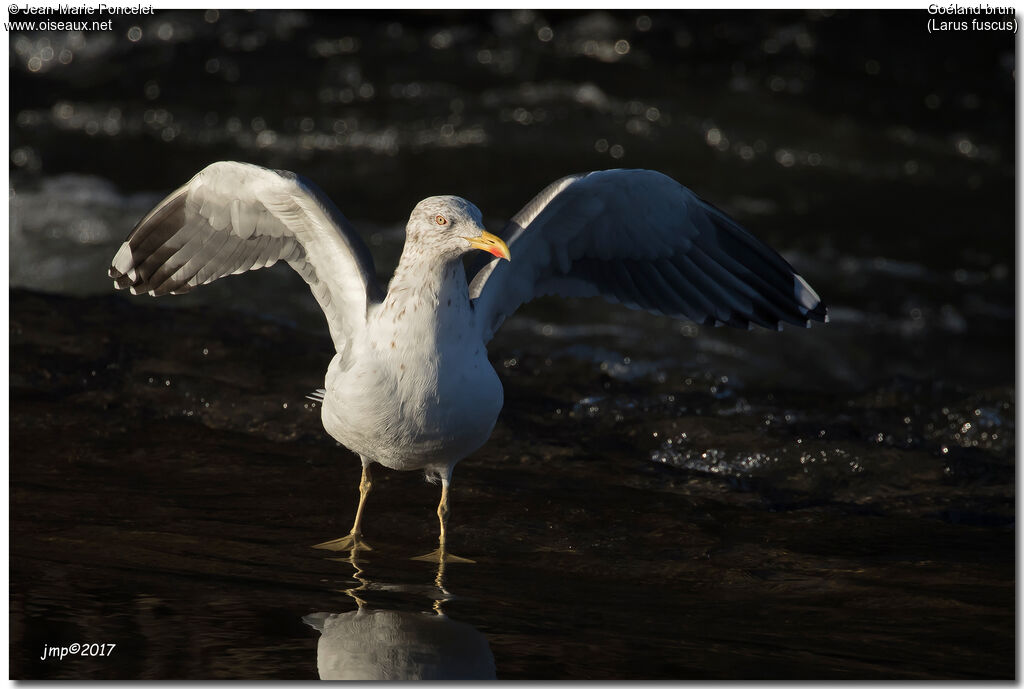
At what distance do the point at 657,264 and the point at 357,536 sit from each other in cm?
202

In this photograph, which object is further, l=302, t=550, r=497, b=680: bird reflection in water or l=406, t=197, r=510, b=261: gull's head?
l=406, t=197, r=510, b=261: gull's head

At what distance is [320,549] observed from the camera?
188 inches

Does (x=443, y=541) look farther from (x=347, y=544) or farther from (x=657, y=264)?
(x=657, y=264)

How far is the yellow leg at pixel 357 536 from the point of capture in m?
4.80

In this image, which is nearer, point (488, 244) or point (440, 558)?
point (488, 244)

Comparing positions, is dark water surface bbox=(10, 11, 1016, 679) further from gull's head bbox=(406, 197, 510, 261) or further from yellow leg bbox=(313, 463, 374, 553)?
gull's head bbox=(406, 197, 510, 261)

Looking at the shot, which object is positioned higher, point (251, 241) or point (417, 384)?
point (251, 241)

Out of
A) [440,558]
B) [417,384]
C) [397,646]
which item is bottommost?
[397,646]

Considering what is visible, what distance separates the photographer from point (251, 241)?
552cm

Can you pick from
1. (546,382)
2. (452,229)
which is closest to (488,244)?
(452,229)

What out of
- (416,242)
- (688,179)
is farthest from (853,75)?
(416,242)

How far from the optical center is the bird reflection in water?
394cm

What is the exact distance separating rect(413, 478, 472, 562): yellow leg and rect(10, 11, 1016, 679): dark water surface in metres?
0.07

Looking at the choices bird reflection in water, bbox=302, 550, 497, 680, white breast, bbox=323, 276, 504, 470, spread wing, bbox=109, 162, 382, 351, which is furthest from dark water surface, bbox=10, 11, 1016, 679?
spread wing, bbox=109, 162, 382, 351
